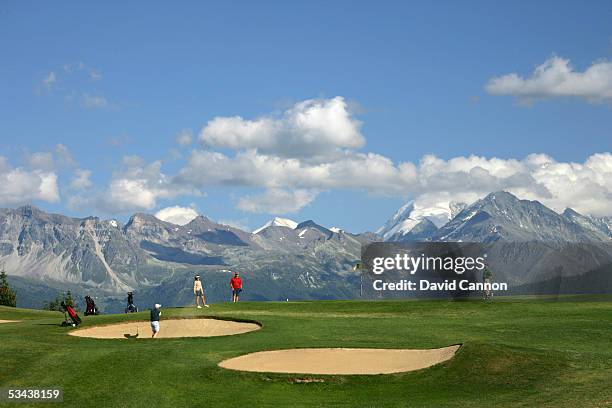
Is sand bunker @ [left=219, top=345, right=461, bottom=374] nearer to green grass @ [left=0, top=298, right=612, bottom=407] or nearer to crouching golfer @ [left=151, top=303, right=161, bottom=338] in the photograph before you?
green grass @ [left=0, top=298, right=612, bottom=407]

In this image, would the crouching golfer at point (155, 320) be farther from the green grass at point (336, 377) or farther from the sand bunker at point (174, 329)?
the green grass at point (336, 377)

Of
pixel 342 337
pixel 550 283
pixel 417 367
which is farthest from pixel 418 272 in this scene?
pixel 417 367

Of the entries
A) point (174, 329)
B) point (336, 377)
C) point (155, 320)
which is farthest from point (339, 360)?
point (174, 329)

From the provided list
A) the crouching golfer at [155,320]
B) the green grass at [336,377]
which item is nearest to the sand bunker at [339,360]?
the green grass at [336,377]

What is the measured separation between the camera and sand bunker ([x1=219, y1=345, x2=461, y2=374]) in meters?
36.8

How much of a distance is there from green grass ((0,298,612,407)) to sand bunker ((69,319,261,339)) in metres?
1.79

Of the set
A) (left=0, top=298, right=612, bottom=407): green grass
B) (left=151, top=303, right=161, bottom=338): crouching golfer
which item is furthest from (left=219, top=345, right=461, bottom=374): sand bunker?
(left=151, top=303, right=161, bottom=338): crouching golfer

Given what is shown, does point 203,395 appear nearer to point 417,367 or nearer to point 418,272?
point 417,367

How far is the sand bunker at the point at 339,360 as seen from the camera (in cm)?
3684

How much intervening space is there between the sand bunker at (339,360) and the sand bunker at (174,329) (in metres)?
10.8

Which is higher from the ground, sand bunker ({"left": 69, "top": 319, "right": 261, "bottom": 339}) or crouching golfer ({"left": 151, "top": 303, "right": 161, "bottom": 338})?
crouching golfer ({"left": 151, "top": 303, "right": 161, "bottom": 338})

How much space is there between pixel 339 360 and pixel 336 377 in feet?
14.5

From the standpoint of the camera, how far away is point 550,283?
74812mm

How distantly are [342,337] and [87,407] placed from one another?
725 inches
